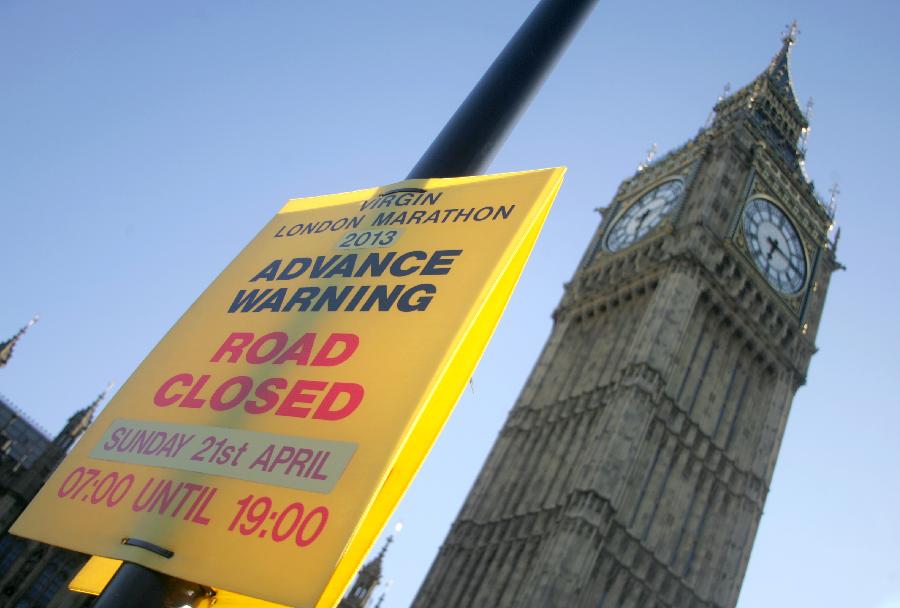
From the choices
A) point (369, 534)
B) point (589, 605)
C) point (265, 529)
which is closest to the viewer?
point (265, 529)

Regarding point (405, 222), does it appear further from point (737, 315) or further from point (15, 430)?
point (15, 430)

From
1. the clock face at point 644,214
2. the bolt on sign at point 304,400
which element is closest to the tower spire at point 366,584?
the clock face at point 644,214

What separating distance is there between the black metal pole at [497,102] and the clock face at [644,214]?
133ft

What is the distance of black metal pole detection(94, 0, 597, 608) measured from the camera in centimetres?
507

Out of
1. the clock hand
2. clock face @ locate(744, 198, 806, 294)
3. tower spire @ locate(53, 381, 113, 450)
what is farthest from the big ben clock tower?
tower spire @ locate(53, 381, 113, 450)

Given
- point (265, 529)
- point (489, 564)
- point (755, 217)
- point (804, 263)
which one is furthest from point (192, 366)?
point (804, 263)

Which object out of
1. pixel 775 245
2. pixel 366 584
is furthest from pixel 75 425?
pixel 775 245

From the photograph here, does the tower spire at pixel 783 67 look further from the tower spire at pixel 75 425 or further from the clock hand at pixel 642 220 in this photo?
the tower spire at pixel 75 425

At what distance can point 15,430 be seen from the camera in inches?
2319

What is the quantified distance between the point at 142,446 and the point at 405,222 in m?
1.92

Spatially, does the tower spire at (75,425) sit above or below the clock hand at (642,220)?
below

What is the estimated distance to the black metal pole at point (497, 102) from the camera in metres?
5.07

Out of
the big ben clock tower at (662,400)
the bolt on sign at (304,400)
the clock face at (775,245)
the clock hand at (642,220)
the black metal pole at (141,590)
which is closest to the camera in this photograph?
the black metal pole at (141,590)

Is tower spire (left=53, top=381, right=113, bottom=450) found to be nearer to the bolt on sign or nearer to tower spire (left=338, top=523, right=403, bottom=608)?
tower spire (left=338, top=523, right=403, bottom=608)
